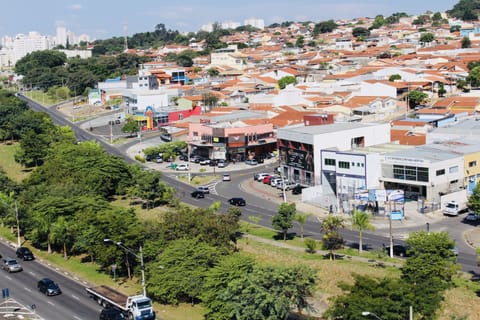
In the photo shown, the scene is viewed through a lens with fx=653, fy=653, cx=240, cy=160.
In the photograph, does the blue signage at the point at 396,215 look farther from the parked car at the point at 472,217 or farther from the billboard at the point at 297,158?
the billboard at the point at 297,158

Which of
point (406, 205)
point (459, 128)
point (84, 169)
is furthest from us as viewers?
point (459, 128)

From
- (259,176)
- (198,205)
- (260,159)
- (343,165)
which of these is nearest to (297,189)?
(343,165)

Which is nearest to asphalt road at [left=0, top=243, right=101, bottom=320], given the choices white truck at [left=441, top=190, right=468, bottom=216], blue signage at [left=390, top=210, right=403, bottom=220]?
blue signage at [left=390, top=210, right=403, bottom=220]

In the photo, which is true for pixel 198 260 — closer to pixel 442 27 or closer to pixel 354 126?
pixel 354 126

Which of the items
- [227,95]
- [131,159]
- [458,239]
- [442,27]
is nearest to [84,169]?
[131,159]

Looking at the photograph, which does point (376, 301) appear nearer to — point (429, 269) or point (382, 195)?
point (429, 269)

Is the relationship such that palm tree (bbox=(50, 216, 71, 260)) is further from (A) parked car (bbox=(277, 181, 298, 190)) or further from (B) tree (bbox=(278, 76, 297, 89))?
(B) tree (bbox=(278, 76, 297, 89))
